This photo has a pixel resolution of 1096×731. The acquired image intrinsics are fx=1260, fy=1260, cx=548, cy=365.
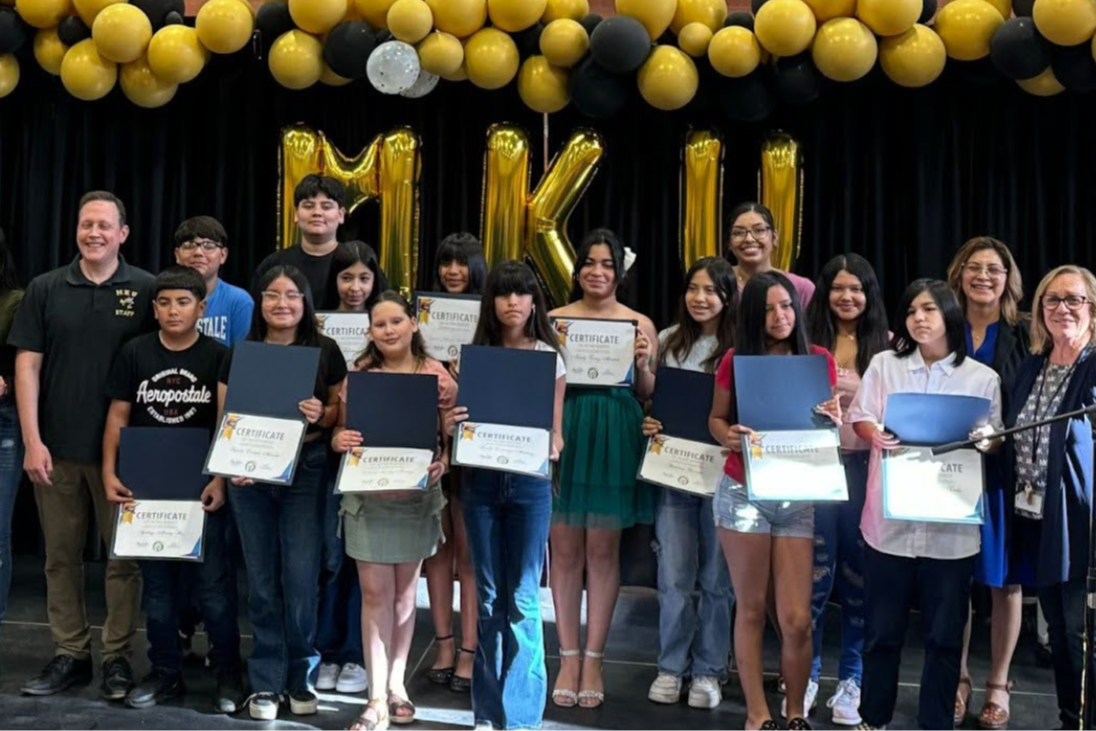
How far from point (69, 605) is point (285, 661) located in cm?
75

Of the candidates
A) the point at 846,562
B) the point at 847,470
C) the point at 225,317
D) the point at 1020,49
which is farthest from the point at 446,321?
the point at 1020,49

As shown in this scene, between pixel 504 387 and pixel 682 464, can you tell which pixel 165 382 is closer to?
pixel 504 387

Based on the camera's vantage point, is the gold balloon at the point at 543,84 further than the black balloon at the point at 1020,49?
Yes

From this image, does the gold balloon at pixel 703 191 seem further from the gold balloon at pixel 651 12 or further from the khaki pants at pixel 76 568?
the khaki pants at pixel 76 568

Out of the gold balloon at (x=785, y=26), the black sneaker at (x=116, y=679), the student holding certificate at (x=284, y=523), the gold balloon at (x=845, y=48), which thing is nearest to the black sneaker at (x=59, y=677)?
the black sneaker at (x=116, y=679)

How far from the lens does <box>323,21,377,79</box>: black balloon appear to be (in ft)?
14.9

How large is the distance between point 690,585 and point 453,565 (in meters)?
0.78

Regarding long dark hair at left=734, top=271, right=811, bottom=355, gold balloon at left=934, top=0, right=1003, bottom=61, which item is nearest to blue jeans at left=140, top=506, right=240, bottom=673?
long dark hair at left=734, top=271, right=811, bottom=355

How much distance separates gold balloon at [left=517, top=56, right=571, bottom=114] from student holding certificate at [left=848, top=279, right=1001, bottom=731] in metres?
1.69

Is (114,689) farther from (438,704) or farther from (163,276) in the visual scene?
(163,276)

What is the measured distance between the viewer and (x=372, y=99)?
5086 mm

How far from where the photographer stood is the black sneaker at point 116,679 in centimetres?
374

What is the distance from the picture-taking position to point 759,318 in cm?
336

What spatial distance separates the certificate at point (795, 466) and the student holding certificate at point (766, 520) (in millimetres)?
56
